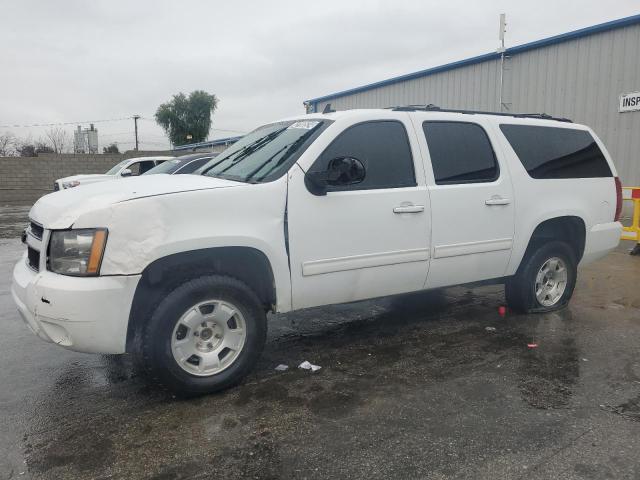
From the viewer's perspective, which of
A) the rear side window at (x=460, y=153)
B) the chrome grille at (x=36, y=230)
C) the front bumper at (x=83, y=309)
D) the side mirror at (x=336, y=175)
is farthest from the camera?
the rear side window at (x=460, y=153)

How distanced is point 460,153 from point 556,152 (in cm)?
130

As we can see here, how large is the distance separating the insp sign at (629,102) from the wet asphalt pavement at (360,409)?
858 cm

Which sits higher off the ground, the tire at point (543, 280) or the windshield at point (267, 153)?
the windshield at point (267, 153)

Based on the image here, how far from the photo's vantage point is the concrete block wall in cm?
2608

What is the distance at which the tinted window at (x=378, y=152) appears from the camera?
410cm

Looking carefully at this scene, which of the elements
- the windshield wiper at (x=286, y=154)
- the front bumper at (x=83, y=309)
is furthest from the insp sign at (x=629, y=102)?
the front bumper at (x=83, y=309)

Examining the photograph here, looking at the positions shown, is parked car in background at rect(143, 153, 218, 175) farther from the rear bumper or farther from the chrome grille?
the rear bumper

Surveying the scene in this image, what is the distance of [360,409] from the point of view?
341 cm

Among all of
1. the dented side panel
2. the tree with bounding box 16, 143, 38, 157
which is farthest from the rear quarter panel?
the tree with bounding box 16, 143, 38, 157

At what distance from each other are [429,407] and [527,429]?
0.59m

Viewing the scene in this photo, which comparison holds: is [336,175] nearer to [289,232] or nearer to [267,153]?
[289,232]

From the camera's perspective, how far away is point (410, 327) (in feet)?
16.9

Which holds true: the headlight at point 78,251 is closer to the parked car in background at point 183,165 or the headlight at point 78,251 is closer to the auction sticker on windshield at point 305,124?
the auction sticker on windshield at point 305,124

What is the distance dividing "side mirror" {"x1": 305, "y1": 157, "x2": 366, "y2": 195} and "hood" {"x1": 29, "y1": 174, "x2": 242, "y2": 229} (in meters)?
0.50
